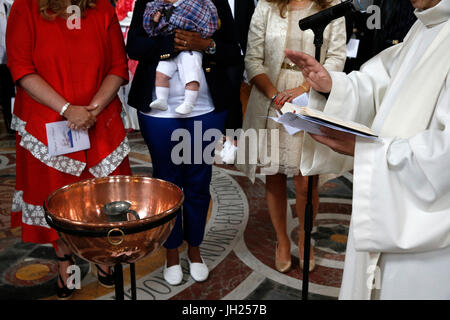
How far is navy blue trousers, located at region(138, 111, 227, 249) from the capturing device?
2631 mm

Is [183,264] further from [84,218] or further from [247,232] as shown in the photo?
[84,218]

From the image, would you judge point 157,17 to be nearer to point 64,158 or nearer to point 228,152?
point 64,158

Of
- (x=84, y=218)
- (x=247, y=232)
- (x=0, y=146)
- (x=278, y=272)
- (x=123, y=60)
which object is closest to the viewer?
(x=84, y=218)

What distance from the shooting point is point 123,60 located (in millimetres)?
2596

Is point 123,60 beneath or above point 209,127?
above

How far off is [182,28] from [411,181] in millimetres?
1515

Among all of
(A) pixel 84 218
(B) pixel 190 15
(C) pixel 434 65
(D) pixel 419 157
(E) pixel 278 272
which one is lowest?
(E) pixel 278 272

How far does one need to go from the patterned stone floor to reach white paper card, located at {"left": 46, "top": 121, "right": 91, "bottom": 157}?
0.95m

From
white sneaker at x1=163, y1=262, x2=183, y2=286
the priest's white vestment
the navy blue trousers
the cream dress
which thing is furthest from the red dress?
the priest's white vestment

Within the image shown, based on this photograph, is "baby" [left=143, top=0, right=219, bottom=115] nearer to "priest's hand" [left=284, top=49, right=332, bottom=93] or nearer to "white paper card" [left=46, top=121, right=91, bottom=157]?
"white paper card" [left=46, top=121, right=91, bottom=157]

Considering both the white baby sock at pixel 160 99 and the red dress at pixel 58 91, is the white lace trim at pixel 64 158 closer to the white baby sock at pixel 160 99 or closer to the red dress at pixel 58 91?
the red dress at pixel 58 91

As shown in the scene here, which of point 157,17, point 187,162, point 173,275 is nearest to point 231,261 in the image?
point 173,275

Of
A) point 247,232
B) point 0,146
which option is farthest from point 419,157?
point 0,146

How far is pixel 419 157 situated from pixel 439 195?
134mm
